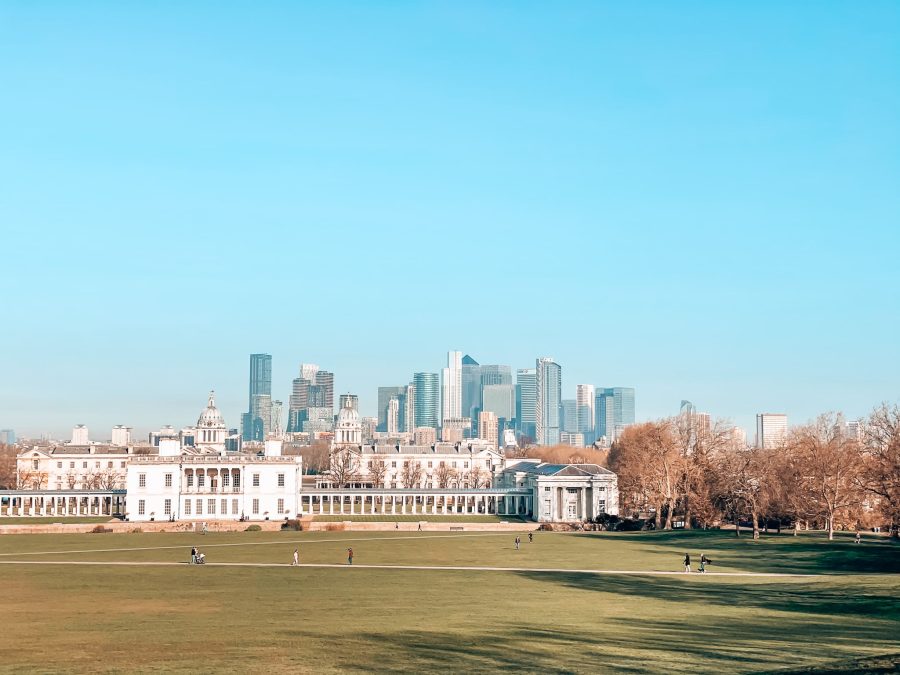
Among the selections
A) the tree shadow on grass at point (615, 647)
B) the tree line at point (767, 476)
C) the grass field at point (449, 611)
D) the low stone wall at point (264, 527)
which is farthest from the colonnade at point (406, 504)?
the tree shadow on grass at point (615, 647)

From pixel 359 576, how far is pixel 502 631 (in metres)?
25.3

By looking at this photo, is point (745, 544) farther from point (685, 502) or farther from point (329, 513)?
point (329, 513)

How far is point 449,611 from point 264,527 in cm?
7924

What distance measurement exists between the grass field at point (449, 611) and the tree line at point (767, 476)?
11.2 m

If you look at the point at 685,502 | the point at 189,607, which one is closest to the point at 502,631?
the point at 189,607

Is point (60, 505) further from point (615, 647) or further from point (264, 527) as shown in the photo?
point (615, 647)

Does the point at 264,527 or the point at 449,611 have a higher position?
the point at 449,611

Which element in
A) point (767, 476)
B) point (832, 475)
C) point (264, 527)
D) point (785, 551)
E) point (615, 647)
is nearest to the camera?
point (615, 647)

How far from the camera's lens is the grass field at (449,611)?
36500 millimetres

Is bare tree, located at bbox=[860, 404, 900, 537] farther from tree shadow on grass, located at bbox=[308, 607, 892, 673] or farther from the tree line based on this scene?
tree shadow on grass, located at bbox=[308, 607, 892, 673]

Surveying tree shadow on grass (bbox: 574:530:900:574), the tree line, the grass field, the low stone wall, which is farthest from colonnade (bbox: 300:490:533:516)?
the grass field

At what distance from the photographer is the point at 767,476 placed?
114 metres

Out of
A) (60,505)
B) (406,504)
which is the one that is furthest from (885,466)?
(60,505)

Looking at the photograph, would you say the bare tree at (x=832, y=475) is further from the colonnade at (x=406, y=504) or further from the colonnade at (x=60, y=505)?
the colonnade at (x=60, y=505)
